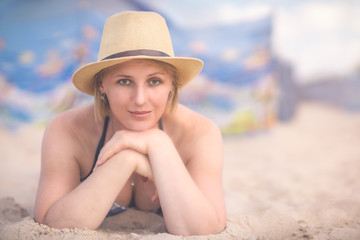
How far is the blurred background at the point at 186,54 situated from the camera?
5668 mm

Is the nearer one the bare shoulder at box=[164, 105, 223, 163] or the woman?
the woman

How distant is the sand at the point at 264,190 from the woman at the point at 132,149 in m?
0.11

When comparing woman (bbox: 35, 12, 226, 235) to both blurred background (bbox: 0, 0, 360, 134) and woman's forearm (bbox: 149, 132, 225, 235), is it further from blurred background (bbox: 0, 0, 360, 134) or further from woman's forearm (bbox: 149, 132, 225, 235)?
blurred background (bbox: 0, 0, 360, 134)

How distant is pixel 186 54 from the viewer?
6316mm

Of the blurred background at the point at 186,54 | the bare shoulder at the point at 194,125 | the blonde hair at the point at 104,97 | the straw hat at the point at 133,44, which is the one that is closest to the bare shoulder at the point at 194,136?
the bare shoulder at the point at 194,125

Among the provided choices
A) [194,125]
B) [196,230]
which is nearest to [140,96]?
[194,125]

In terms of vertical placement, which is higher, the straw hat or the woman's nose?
the straw hat

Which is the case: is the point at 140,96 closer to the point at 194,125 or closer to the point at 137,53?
the point at 137,53

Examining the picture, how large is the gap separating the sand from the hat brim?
837mm

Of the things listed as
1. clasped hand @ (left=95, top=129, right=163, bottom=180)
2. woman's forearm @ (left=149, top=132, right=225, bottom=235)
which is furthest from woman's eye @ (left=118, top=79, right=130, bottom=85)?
woman's forearm @ (left=149, top=132, right=225, bottom=235)

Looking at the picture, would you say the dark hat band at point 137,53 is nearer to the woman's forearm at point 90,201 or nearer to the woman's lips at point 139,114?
the woman's lips at point 139,114

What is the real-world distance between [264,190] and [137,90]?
1994 millimetres

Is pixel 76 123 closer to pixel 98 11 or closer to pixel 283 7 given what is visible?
pixel 98 11

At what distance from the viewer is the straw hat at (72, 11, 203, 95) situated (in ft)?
5.70
